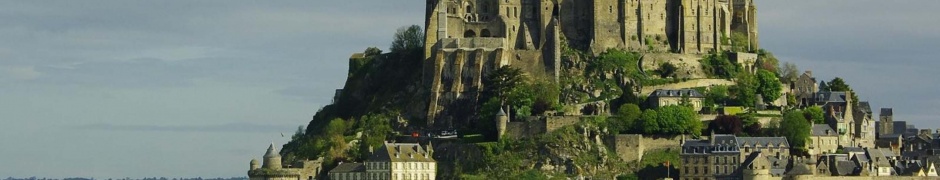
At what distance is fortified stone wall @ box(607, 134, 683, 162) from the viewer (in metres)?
112

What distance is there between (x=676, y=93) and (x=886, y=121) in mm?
20450

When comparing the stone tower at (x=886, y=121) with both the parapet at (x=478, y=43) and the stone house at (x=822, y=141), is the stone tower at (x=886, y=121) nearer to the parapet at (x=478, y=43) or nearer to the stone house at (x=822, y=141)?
the stone house at (x=822, y=141)

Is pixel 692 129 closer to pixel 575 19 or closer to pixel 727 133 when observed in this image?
pixel 727 133

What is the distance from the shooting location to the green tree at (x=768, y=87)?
396ft

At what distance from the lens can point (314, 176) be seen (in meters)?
116

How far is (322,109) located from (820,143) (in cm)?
3271

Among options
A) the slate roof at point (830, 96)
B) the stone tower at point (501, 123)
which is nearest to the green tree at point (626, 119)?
the stone tower at point (501, 123)

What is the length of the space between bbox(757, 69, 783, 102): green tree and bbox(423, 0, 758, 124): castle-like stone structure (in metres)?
3.74

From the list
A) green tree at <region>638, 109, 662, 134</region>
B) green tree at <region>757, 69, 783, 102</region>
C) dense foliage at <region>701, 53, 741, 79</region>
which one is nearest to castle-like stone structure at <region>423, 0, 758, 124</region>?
dense foliage at <region>701, 53, 741, 79</region>

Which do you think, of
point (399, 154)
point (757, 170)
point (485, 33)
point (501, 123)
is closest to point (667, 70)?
point (485, 33)

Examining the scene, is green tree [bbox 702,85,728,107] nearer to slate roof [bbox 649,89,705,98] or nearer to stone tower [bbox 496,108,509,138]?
slate roof [bbox 649,89,705,98]

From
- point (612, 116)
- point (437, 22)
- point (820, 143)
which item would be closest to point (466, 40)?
point (437, 22)

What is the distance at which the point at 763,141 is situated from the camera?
11156cm

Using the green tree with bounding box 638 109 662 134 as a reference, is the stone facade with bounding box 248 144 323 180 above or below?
below
